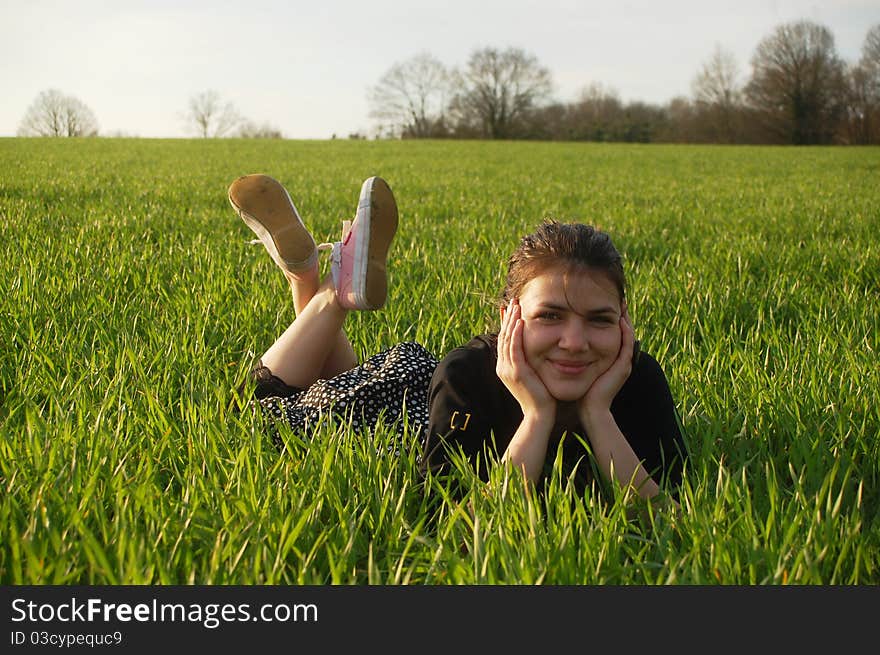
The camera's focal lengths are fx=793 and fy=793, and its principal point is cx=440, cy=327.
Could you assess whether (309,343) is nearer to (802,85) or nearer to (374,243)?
(374,243)

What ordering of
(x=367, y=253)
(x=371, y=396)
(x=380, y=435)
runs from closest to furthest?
(x=380, y=435)
(x=371, y=396)
(x=367, y=253)

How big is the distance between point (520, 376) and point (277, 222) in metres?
1.49

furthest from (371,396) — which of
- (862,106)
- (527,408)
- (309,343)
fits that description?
(862,106)

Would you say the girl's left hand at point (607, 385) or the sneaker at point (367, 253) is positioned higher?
the sneaker at point (367, 253)

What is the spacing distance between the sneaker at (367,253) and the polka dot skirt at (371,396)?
8.7 inches

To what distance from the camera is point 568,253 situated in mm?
1938

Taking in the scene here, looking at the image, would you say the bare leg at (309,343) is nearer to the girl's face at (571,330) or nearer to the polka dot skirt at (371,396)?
the polka dot skirt at (371,396)

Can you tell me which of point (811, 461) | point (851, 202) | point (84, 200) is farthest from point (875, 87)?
point (811, 461)

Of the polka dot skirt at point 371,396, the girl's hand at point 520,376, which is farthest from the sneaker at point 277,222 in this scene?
the girl's hand at point 520,376

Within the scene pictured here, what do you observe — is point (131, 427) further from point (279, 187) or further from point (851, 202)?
point (851, 202)

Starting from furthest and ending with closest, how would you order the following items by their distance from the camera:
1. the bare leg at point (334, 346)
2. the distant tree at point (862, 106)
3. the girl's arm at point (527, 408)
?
the distant tree at point (862, 106)
the bare leg at point (334, 346)
the girl's arm at point (527, 408)

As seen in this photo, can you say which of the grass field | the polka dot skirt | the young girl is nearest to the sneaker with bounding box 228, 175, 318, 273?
the grass field

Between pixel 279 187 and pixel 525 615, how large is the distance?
220 cm

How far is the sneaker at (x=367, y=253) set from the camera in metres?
2.71
